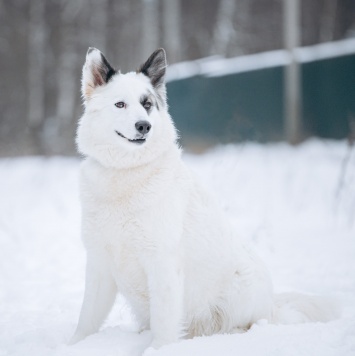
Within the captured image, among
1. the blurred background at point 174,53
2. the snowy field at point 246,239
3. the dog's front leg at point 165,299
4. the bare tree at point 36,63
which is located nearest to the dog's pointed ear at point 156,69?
the snowy field at point 246,239

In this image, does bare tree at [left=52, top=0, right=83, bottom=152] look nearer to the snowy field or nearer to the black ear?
the snowy field

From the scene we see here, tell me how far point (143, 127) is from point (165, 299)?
3.21 feet

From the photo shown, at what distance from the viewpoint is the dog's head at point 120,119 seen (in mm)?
2892

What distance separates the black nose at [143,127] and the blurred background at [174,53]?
8.09m

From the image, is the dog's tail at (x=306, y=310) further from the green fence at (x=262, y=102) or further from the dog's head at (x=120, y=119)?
the green fence at (x=262, y=102)

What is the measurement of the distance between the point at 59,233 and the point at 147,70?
3.36 m

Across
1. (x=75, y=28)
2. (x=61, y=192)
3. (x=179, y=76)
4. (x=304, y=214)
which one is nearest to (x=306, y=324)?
(x=304, y=214)

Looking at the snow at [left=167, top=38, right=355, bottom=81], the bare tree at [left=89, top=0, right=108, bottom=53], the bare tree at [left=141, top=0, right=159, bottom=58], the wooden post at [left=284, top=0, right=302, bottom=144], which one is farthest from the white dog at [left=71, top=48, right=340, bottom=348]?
the bare tree at [left=89, top=0, right=108, bottom=53]

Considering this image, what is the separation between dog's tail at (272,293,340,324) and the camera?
3000mm

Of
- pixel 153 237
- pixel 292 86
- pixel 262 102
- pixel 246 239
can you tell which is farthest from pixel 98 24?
pixel 153 237

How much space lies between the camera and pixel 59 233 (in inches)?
236

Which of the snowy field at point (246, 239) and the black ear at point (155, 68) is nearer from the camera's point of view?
the snowy field at point (246, 239)

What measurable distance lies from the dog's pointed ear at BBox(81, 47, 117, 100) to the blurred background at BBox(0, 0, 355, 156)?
787 centimetres

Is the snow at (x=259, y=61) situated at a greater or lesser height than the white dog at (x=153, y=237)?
greater
